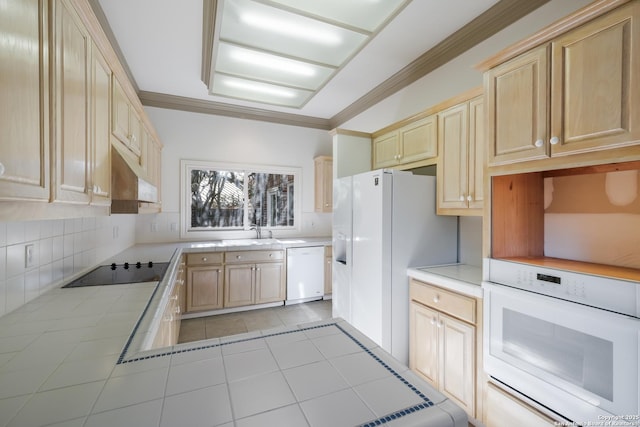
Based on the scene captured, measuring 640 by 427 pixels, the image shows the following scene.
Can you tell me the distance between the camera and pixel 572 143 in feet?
4.23

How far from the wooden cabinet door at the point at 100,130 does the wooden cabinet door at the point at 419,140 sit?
7.38 ft

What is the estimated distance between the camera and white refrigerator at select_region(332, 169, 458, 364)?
7.32 feet

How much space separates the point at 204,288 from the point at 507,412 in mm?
3088

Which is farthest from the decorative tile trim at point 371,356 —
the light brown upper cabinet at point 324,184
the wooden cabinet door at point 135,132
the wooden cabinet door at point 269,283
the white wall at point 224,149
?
the light brown upper cabinet at point 324,184

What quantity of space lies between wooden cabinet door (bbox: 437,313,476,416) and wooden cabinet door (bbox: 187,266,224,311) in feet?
8.51

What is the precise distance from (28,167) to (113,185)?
2.83ft

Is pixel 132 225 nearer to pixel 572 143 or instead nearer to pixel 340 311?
pixel 340 311

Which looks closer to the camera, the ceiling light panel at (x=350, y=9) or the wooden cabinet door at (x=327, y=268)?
the ceiling light panel at (x=350, y=9)

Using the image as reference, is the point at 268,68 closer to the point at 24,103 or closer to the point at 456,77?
the point at 456,77

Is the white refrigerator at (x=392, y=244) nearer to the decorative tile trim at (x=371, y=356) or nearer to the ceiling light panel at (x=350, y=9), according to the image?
the ceiling light panel at (x=350, y=9)

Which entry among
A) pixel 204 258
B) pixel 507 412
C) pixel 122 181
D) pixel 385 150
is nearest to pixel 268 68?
pixel 385 150

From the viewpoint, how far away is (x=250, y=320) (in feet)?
11.3

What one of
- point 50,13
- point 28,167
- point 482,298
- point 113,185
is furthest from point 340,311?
point 50,13

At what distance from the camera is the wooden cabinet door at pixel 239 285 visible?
3531 mm
